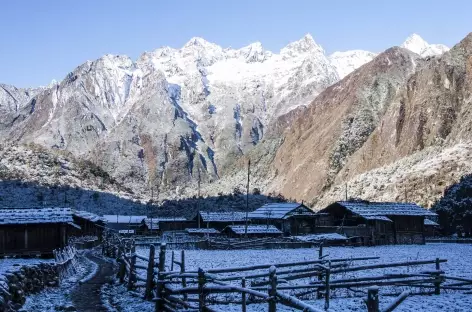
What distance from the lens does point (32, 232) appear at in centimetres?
3678

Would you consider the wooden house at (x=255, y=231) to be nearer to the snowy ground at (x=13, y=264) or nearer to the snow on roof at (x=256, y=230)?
the snow on roof at (x=256, y=230)

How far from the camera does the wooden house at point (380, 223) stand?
62.0 metres

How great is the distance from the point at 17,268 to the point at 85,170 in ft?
383

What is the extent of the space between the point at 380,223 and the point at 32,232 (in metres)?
40.4

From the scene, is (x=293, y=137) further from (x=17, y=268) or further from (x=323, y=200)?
(x=17, y=268)

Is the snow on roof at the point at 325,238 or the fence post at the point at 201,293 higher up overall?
the fence post at the point at 201,293

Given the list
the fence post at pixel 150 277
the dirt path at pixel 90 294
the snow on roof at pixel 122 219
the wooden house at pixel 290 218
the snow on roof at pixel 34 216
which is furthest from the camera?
the snow on roof at pixel 122 219

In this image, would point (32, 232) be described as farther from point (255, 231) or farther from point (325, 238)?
point (255, 231)

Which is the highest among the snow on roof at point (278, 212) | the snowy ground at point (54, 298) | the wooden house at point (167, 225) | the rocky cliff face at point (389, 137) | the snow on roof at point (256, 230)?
the rocky cliff face at point (389, 137)

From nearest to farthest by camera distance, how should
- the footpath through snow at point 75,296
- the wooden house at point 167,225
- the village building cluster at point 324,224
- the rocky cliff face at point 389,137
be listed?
the footpath through snow at point 75,296 → the village building cluster at point 324,224 → the wooden house at point 167,225 → the rocky cliff face at point 389,137

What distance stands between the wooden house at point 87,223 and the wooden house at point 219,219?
1370cm

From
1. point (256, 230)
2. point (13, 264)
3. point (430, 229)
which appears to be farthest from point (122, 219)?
point (13, 264)

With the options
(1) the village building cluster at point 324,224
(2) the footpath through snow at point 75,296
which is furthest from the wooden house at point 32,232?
(1) the village building cluster at point 324,224

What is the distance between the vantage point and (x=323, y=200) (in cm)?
13175
